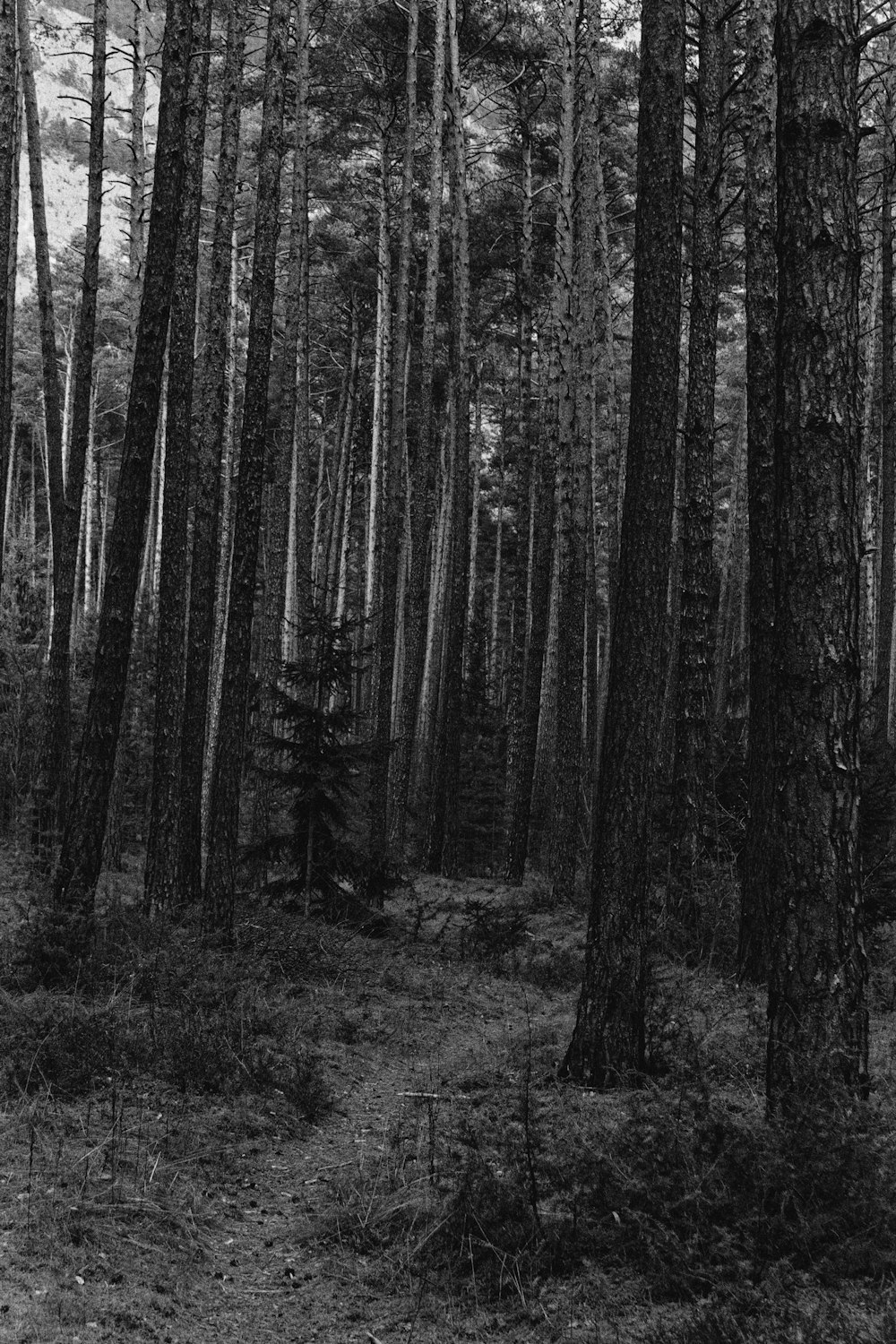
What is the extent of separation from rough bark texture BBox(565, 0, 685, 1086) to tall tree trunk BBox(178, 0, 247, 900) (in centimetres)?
534

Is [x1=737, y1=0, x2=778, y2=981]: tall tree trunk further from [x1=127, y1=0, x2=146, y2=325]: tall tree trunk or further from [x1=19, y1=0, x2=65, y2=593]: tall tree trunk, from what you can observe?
[x1=127, y1=0, x2=146, y2=325]: tall tree trunk

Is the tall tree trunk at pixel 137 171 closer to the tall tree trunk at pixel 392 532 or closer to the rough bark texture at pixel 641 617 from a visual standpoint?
the tall tree trunk at pixel 392 532

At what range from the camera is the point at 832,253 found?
4.29 metres

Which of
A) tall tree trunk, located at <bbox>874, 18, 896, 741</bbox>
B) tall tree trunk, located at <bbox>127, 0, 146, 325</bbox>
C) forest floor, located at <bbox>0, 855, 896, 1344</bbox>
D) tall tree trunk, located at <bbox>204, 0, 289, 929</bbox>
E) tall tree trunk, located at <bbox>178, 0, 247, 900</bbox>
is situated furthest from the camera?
tall tree trunk, located at <bbox>874, 18, 896, 741</bbox>

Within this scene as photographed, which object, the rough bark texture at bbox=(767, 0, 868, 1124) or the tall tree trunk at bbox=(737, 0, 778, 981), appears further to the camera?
the tall tree trunk at bbox=(737, 0, 778, 981)

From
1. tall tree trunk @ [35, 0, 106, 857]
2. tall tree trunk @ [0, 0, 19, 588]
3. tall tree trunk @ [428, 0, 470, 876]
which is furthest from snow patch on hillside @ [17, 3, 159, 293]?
tall tree trunk @ [0, 0, 19, 588]

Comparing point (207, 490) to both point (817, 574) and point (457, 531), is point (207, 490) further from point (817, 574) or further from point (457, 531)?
point (817, 574)

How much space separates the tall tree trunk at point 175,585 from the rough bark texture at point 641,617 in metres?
4.70

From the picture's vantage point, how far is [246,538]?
8422 millimetres

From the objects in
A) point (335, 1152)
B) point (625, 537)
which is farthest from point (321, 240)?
point (335, 1152)

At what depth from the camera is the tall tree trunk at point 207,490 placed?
10.2 metres

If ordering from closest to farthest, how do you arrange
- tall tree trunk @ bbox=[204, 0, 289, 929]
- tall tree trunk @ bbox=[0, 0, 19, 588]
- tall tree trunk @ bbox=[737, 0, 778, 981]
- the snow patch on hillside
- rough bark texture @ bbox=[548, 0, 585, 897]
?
tall tree trunk @ bbox=[737, 0, 778, 981]
tall tree trunk @ bbox=[204, 0, 289, 929]
tall tree trunk @ bbox=[0, 0, 19, 588]
rough bark texture @ bbox=[548, 0, 585, 897]
the snow patch on hillside

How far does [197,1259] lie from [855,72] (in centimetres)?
544

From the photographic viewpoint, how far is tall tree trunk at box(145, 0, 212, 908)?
939 centimetres
